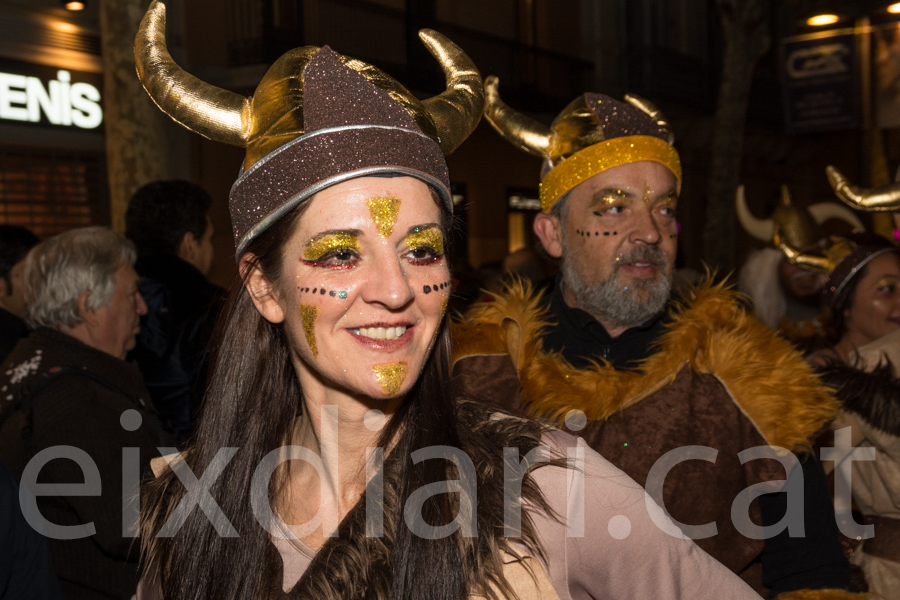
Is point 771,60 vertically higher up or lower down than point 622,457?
higher up

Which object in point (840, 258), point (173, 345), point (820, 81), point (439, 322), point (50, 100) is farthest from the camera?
point (820, 81)

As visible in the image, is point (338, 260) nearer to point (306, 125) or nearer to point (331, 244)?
point (331, 244)

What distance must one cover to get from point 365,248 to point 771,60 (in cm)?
2281

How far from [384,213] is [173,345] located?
2.66 meters

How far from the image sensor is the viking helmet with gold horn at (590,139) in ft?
9.29

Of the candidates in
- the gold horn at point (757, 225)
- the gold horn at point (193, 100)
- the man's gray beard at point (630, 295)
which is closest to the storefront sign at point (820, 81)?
the gold horn at point (757, 225)

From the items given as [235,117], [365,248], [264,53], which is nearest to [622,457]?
[365,248]

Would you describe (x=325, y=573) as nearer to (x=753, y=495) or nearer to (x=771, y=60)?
(x=753, y=495)

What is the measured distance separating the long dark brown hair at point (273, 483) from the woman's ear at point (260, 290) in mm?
22

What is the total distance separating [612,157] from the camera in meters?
2.81

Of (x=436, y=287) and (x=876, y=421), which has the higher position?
(x=436, y=287)

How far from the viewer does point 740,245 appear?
21.0 meters

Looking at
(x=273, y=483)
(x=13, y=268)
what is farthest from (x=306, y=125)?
(x=13, y=268)

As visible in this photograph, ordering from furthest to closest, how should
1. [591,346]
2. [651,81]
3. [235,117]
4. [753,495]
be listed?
1. [651,81]
2. [591,346]
3. [753,495]
4. [235,117]
